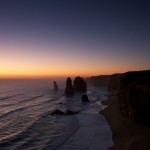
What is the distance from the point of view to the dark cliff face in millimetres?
36866

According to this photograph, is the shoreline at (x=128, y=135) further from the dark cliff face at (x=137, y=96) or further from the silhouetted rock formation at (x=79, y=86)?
the silhouetted rock formation at (x=79, y=86)

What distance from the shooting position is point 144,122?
36.6 m

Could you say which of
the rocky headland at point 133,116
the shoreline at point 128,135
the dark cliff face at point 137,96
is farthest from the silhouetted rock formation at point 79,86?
the shoreline at point 128,135

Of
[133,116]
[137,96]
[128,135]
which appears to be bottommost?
[128,135]

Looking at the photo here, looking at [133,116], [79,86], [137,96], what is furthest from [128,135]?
[79,86]

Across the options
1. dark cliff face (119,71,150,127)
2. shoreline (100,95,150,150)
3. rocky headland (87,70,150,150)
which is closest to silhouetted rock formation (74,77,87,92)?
rocky headland (87,70,150,150)

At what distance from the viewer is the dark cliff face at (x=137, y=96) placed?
36866 millimetres

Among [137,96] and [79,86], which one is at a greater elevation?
[137,96]

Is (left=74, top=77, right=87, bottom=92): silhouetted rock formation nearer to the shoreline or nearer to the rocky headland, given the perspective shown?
the rocky headland

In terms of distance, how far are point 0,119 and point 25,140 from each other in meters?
17.5

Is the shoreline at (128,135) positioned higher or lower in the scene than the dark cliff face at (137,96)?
lower

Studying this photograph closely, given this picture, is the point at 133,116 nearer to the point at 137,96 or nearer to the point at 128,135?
the point at 137,96

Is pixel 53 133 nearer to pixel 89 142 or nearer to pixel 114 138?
pixel 89 142

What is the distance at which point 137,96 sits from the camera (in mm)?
39438
